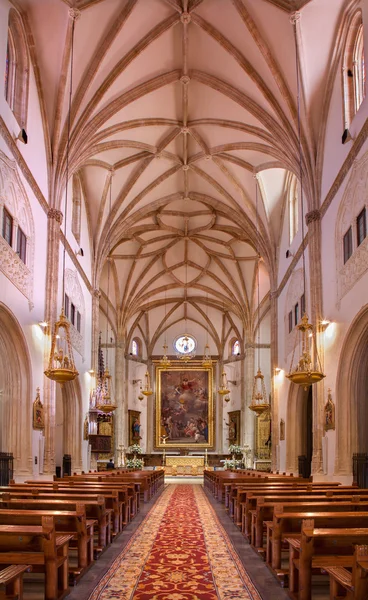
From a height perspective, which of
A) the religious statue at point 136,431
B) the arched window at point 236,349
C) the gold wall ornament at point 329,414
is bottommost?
the religious statue at point 136,431

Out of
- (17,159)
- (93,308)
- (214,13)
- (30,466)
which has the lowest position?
(30,466)

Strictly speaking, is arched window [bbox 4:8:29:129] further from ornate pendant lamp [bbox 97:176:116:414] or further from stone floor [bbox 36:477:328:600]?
stone floor [bbox 36:477:328:600]

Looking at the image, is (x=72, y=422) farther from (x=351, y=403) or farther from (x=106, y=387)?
(x=351, y=403)

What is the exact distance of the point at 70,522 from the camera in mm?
7938

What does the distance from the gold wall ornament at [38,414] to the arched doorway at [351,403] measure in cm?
815

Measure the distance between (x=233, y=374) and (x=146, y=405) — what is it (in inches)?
256

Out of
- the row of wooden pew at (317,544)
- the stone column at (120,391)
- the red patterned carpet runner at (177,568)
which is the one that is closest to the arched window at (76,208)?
the red patterned carpet runner at (177,568)

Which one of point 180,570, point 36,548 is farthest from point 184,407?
point 36,548

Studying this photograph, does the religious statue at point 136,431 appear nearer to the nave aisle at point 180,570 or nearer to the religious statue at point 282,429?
the religious statue at point 282,429

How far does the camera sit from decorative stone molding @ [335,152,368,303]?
1429cm

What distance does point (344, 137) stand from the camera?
15.6 metres

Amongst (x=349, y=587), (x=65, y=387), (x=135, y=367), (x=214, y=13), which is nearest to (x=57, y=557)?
(x=349, y=587)

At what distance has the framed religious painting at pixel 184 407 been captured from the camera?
A: 140 ft

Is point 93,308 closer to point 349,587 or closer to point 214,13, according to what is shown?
point 214,13
